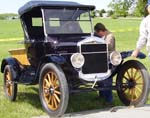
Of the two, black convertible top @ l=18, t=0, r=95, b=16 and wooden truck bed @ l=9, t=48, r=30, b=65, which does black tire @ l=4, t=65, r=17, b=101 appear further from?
black convertible top @ l=18, t=0, r=95, b=16

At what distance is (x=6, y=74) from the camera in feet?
34.0

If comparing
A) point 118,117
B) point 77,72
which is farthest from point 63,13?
point 118,117

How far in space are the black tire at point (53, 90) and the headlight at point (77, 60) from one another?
29cm

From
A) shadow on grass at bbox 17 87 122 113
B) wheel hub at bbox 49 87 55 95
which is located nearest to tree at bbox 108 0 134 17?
shadow on grass at bbox 17 87 122 113

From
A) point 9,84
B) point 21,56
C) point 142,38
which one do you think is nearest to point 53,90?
point 142,38

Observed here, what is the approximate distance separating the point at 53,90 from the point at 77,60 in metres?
0.69

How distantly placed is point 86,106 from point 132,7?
57304mm

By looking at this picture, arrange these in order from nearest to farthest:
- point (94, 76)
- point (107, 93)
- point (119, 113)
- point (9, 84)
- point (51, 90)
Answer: point (119, 113)
point (51, 90)
point (94, 76)
point (107, 93)
point (9, 84)

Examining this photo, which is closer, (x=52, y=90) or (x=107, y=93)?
(x=52, y=90)

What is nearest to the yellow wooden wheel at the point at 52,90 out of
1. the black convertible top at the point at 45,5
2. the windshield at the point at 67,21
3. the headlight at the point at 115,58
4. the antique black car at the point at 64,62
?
the antique black car at the point at 64,62

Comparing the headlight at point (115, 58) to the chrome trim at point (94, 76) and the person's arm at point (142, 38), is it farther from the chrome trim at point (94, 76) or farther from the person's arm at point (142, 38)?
the person's arm at point (142, 38)

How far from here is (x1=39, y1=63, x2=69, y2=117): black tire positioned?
25.5 feet

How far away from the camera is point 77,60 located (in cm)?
808

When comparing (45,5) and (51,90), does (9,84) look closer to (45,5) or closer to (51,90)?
(45,5)
